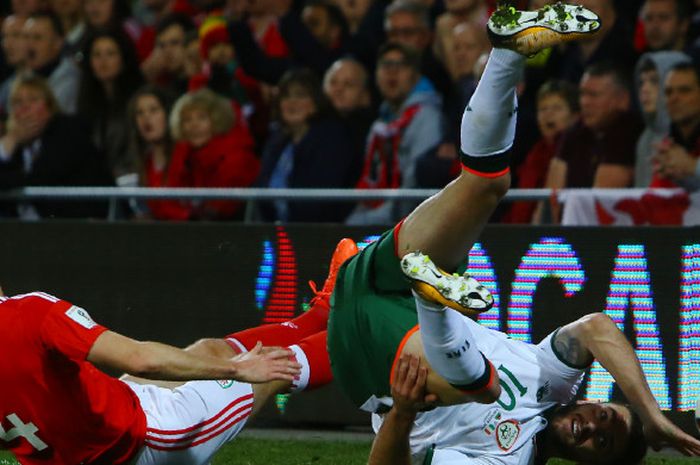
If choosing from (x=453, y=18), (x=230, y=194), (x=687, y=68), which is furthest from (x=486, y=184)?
(x=453, y=18)

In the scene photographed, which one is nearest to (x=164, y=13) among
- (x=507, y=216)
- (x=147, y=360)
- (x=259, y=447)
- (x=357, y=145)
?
(x=357, y=145)

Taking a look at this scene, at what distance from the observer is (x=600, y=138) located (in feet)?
30.7

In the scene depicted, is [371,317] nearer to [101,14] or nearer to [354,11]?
[354,11]

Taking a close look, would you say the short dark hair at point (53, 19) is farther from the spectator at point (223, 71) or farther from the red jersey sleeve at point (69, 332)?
the red jersey sleeve at point (69, 332)

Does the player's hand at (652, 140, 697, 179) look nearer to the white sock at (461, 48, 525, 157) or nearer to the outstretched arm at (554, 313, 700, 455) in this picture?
the outstretched arm at (554, 313, 700, 455)

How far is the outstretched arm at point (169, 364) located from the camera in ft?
18.1

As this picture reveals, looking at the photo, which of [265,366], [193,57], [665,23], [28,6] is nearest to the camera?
[265,366]

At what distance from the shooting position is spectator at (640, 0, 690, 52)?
9.95m

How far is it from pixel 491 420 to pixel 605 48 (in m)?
4.38

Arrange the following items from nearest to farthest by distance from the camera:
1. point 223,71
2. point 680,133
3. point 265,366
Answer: point 265,366 → point 680,133 → point 223,71

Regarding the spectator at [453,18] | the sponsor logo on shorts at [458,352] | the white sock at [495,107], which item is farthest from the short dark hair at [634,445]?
the spectator at [453,18]

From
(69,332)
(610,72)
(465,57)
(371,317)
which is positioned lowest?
(371,317)

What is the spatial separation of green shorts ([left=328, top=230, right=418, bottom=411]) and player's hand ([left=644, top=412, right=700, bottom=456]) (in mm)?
1072

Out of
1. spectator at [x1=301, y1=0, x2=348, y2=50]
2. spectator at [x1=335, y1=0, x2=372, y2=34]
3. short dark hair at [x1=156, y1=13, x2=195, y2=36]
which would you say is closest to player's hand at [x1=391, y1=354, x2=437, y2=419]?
spectator at [x1=301, y1=0, x2=348, y2=50]
